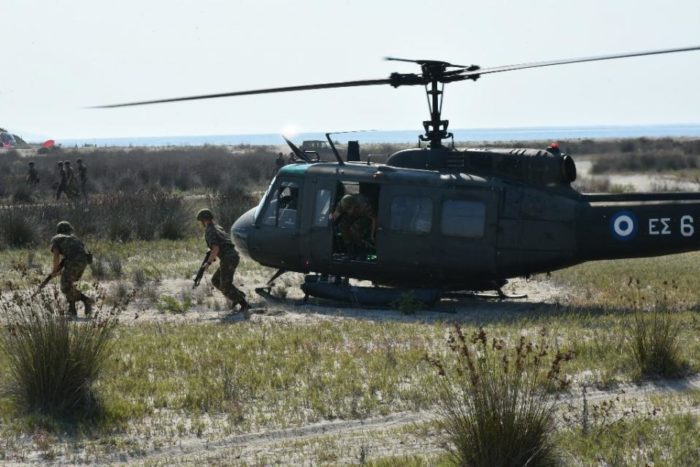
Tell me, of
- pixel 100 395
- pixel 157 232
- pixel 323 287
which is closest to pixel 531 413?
pixel 100 395

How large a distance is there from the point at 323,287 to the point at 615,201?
4406 millimetres

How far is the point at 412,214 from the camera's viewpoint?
1451 centimetres

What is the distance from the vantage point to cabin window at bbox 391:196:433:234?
47.3ft

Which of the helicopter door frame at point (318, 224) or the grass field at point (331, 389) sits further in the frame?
the helicopter door frame at point (318, 224)

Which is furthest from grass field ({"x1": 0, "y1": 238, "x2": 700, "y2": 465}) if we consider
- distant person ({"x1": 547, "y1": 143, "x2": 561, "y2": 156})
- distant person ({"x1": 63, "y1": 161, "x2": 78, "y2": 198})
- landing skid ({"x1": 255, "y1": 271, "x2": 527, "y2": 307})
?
distant person ({"x1": 63, "y1": 161, "x2": 78, "y2": 198})

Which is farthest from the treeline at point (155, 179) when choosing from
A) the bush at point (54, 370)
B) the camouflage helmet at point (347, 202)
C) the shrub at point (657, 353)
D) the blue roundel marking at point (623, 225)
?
the shrub at point (657, 353)

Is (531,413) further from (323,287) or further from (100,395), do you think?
(323,287)

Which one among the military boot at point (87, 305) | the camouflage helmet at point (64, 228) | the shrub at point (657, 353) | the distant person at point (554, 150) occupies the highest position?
the distant person at point (554, 150)

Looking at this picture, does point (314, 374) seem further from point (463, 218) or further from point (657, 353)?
point (463, 218)

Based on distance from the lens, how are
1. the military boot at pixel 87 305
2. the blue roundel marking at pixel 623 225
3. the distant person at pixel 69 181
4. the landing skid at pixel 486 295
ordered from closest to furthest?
the military boot at pixel 87 305 → the blue roundel marking at pixel 623 225 → the landing skid at pixel 486 295 → the distant person at pixel 69 181

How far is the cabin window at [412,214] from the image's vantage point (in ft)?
47.3

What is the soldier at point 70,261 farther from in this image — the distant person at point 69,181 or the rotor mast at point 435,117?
the distant person at point 69,181

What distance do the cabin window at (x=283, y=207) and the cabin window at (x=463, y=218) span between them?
2.41 metres

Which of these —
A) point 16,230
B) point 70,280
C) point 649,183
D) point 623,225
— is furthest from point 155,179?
point 623,225
